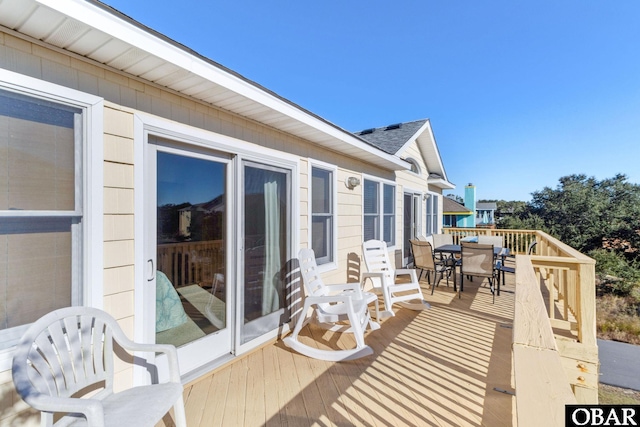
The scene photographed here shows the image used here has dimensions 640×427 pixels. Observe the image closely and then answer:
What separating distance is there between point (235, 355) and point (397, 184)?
537cm

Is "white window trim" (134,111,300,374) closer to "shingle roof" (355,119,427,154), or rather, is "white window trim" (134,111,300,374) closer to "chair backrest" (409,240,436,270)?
"chair backrest" (409,240,436,270)

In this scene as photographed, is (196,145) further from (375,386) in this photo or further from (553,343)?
A: (553,343)

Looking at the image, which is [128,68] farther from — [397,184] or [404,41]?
[404,41]

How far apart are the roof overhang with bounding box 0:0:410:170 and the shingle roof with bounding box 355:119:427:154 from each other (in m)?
4.25

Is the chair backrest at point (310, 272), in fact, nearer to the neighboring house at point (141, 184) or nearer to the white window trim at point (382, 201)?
the neighboring house at point (141, 184)

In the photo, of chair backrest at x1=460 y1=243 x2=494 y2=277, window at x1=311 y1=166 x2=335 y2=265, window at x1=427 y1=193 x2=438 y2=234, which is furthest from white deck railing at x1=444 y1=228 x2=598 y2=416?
window at x1=427 y1=193 x2=438 y2=234

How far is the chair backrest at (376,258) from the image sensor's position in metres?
4.83

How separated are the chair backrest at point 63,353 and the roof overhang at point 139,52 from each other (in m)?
1.45

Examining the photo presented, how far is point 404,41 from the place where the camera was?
10.4 m

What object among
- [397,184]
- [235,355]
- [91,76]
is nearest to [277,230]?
[235,355]

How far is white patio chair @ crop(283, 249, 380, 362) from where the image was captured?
2932 millimetres

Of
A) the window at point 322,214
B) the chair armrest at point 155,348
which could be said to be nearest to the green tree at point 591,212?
the window at point 322,214

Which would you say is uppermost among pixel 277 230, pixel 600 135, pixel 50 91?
pixel 600 135

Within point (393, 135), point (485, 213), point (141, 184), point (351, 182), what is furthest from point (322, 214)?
point (485, 213)
